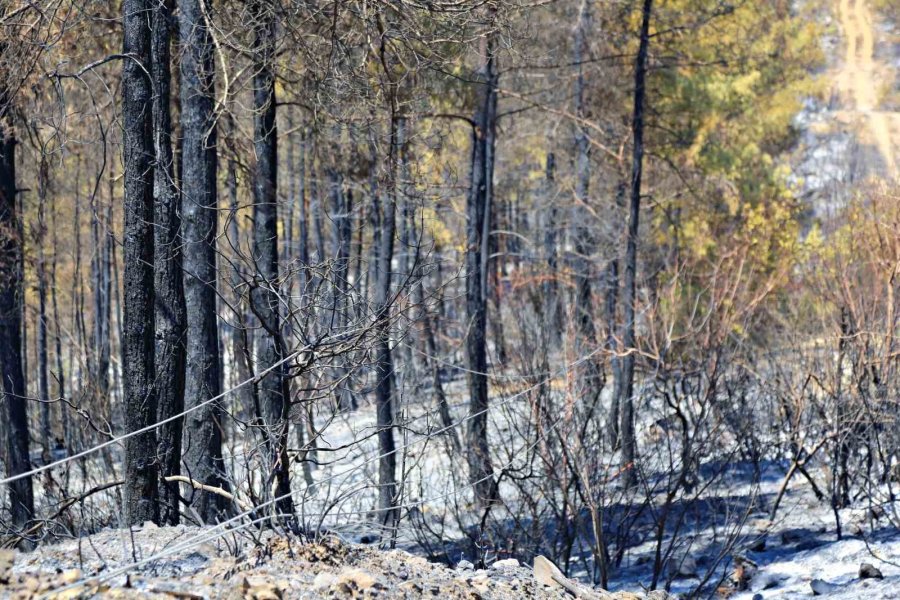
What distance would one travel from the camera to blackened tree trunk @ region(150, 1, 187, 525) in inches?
287

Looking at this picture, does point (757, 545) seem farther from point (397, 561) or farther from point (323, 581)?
point (323, 581)

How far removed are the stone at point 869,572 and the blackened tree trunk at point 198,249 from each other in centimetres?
598

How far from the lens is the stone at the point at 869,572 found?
352 inches

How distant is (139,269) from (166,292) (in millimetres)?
388

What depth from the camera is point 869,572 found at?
8.98 m

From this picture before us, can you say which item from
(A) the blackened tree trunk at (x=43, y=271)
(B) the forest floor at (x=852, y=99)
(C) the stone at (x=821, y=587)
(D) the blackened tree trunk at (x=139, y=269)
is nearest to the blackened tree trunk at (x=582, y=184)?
(C) the stone at (x=821, y=587)

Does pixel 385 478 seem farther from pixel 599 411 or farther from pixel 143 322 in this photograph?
pixel 143 322

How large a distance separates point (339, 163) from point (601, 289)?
1227 cm

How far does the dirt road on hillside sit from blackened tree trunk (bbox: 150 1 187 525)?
4492 centimetres

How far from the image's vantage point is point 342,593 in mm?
4535

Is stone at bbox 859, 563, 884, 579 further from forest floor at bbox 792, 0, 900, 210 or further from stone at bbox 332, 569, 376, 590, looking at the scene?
forest floor at bbox 792, 0, 900, 210

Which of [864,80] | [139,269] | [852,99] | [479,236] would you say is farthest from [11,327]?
[864,80]

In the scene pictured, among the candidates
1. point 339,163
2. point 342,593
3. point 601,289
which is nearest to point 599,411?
point 339,163

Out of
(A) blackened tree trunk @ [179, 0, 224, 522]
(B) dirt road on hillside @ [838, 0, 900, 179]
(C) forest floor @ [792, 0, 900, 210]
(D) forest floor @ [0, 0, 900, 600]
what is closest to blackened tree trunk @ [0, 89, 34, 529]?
(A) blackened tree trunk @ [179, 0, 224, 522]
